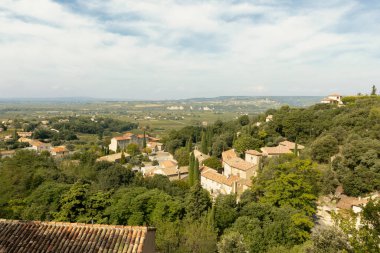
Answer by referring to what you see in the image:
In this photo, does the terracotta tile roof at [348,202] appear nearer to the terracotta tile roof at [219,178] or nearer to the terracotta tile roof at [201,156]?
the terracotta tile roof at [219,178]

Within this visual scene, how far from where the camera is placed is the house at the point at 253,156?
41706 millimetres

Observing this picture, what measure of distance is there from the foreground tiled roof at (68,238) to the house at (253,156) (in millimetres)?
34761

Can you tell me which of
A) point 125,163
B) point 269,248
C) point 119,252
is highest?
point 119,252

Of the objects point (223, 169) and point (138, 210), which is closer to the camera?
point (138, 210)

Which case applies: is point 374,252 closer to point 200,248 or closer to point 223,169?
point 200,248

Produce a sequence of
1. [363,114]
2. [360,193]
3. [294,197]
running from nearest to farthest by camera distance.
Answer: [294,197], [360,193], [363,114]

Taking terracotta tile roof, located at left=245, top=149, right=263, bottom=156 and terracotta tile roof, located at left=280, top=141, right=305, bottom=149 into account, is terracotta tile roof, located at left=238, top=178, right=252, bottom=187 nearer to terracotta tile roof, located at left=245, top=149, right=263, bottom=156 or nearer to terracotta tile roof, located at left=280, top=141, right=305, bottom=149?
terracotta tile roof, located at left=245, top=149, right=263, bottom=156

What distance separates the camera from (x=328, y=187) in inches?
1220

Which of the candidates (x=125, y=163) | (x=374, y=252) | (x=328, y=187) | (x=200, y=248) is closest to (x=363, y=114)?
(x=328, y=187)

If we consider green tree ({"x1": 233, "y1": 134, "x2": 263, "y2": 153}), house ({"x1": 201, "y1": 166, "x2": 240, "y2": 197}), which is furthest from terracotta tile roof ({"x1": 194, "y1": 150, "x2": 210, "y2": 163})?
house ({"x1": 201, "y1": 166, "x2": 240, "y2": 197})

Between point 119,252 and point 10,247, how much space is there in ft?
10.8

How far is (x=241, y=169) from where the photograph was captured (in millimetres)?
37812

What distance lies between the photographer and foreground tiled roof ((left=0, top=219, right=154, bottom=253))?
793cm

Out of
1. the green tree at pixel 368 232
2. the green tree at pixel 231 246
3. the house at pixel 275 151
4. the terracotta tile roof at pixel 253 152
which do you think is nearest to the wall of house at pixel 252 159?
the terracotta tile roof at pixel 253 152
